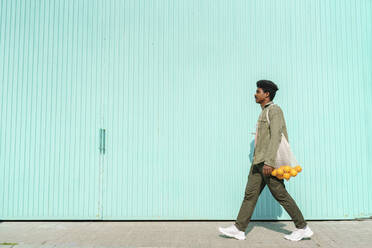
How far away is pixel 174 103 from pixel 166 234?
185 cm

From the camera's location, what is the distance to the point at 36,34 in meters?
4.90

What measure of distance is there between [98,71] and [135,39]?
0.74 m

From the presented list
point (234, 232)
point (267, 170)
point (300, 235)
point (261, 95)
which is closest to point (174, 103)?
point (261, 95)

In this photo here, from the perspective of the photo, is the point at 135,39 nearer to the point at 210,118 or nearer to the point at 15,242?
the point at 210,118

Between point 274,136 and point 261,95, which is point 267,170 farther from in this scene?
point 261,95

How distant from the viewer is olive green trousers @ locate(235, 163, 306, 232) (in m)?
3.75

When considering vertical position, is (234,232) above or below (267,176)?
below

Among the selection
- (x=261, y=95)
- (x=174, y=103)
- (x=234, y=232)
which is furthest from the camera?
(x=174, y=103)

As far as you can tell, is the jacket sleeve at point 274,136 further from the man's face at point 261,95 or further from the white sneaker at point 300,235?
the white sneaker at point 300,235

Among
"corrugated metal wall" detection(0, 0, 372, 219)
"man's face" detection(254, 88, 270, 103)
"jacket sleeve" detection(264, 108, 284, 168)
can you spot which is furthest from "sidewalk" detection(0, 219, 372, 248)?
"man's face" detection(254, 88, 270, 103)

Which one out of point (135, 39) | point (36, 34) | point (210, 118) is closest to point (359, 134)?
point (210, 118)

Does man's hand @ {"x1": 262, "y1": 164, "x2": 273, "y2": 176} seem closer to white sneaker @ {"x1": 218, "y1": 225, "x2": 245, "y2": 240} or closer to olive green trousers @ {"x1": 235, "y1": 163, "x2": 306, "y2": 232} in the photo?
olive green trousers @ {"x1": 235, "y1": 163, "x2": 306, "y2": 232}

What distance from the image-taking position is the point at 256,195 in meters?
3.88

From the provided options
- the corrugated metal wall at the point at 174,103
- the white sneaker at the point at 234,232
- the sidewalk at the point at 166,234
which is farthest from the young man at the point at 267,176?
the corrugated metal wall at the point at 174,103
